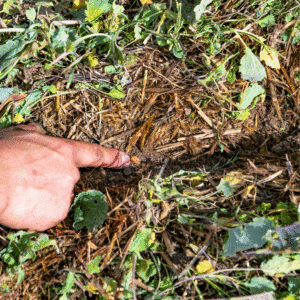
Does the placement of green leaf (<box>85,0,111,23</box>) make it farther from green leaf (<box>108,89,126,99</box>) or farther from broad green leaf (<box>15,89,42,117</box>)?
broad green leaf (<box>15,89,42,117</box>)

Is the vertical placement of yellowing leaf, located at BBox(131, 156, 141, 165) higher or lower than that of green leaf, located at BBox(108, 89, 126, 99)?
lower

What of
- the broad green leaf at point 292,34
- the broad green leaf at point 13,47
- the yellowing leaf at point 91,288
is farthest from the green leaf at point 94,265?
the broad green leaf at point 292,34

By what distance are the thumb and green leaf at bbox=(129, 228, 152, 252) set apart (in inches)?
22.5

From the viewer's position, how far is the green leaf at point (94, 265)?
62.9 inches

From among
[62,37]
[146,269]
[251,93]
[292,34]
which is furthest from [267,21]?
[146,269]

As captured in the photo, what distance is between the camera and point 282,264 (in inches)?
54.7

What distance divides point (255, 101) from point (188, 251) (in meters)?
1.13

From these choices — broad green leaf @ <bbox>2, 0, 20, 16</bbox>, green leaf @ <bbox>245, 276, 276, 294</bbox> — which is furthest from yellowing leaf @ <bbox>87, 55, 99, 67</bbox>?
green leaf @ <bbox>245, 276, 276, 294</bbox>

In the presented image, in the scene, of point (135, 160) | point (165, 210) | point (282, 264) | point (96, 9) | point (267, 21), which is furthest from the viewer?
point (135, 160)

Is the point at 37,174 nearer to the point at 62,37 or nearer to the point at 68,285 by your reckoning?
the point at 68,285

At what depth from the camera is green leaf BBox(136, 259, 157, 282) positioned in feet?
5.09

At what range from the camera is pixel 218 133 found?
77.7 inches

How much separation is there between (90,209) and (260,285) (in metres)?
1.02

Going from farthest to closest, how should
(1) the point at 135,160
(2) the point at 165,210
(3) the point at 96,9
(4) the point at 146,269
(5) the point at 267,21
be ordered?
(1) the point at 135,160 → (5) the point at 267,21 → (3) the point at 96,9 → (2) the point at 165,210 → (4) the point at 146,269
